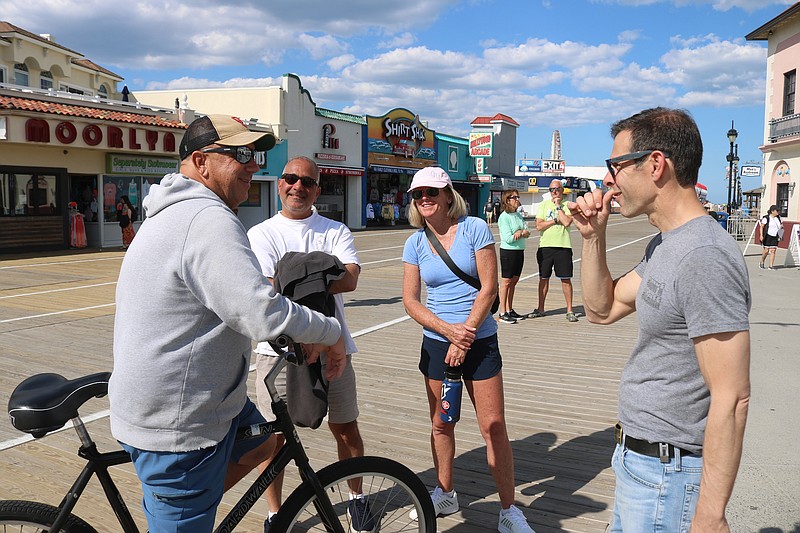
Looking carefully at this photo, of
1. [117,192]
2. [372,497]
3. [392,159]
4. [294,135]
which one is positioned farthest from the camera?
[392,159]

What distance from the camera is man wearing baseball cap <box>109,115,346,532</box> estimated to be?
2.07 metres

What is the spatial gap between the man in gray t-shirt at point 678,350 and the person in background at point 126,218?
21.7 metres

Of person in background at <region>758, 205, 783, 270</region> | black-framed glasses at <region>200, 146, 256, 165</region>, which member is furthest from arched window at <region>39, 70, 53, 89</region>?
black-framed glasses at <region>200, 146, 256, 165</region>

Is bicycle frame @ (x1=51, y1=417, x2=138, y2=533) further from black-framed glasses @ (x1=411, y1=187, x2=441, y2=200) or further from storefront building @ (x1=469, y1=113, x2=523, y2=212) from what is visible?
storefront building @ (x1=469, y1=113, x2=523, y2=212)

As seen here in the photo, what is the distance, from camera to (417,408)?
575 cm

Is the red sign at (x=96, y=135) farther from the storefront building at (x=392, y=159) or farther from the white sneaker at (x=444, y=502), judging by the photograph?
the white sneaker at (x=444, y=502)

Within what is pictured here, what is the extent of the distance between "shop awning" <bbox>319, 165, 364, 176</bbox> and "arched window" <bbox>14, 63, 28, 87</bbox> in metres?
13.0

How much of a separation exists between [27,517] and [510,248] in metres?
8.11

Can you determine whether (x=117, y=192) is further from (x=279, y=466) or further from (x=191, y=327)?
(x=191, y=327)

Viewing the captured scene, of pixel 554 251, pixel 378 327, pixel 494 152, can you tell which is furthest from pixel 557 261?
pixel 494 152

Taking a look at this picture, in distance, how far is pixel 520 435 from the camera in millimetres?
5129

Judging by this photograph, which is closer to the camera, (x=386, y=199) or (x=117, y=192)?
(x=117, y=192)

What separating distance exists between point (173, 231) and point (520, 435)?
3696 millimetres

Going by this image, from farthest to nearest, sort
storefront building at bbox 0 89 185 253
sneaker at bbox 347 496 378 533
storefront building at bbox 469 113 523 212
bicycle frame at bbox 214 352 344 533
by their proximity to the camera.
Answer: storefront building at bbox 469 113 523 212 < storefront building at bbox 0 89 185 253 < sneaker at bbox 347 496 378 533 < bicycle frame at bbox 214 352 344 533
